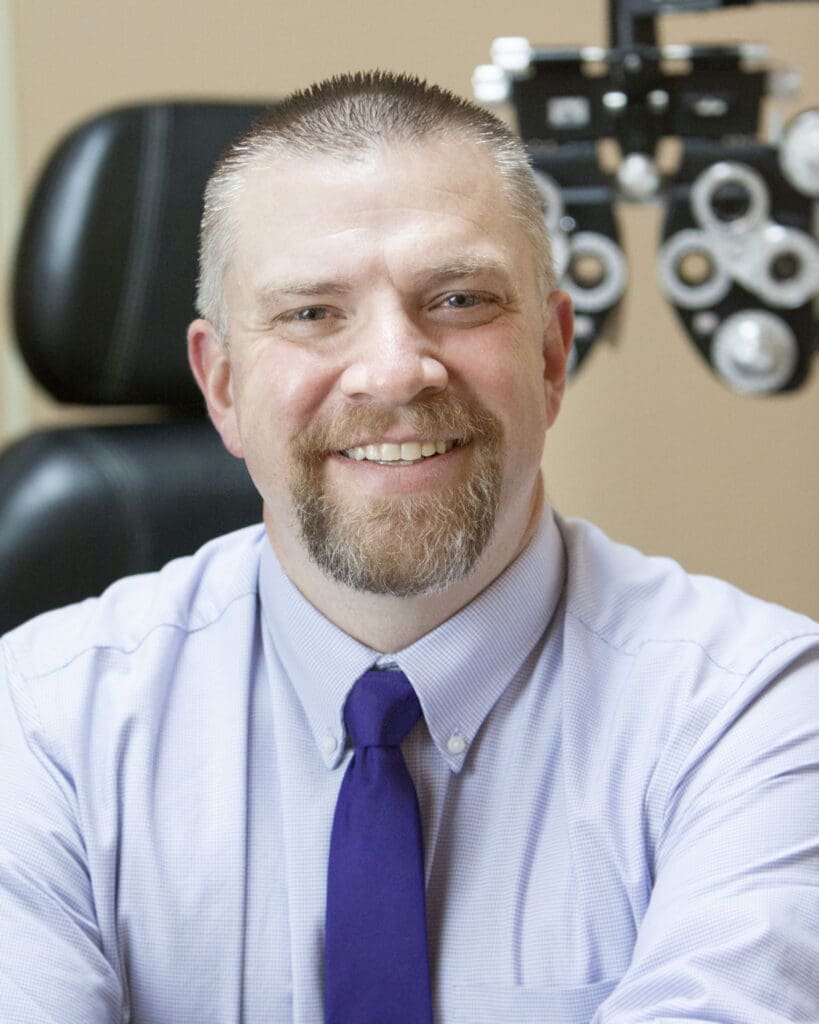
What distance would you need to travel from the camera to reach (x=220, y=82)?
6.79 ft

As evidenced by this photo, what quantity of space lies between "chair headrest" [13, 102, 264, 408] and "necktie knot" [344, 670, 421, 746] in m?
Result: 0.50

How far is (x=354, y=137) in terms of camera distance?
3.59 feet

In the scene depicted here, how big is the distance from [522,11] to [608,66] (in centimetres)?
27

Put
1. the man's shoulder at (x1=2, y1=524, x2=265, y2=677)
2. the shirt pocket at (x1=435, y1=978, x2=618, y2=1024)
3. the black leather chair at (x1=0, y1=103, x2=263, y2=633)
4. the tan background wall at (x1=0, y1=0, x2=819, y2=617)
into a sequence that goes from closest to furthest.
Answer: the shirt pocket at (x1=435, y1=978, x2=618, y2=1024)
the man's shoulder at (x1=2, y1=524, x2=265, y2=677)
the black leather chair at (x1=0, y1=103, x2=263, y2=633)
the tan background wall at (x1=0, y1=0, x2=819, y2=617)

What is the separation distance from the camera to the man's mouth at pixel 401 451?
3.50ft

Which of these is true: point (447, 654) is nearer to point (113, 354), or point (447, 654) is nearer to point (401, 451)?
point (401, 451)

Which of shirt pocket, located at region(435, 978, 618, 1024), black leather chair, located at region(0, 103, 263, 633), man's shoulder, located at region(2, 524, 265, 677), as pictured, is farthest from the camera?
black leather chair, located at region(0, 103, 263, 633)

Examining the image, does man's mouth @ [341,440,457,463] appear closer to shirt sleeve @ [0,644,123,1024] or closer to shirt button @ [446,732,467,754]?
shirt button @ [446,732,467,754]

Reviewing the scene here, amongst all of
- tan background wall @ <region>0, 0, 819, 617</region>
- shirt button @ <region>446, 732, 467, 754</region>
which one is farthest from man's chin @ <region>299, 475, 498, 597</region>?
tan background wall @ <region>0, 0, 819, 617</region>

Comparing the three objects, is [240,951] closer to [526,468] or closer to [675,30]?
[526,468]

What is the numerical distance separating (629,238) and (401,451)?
100 cm

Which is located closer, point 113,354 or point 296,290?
point 296,290

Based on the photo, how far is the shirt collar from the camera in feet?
3.55

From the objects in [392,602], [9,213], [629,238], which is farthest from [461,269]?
[9,213]
